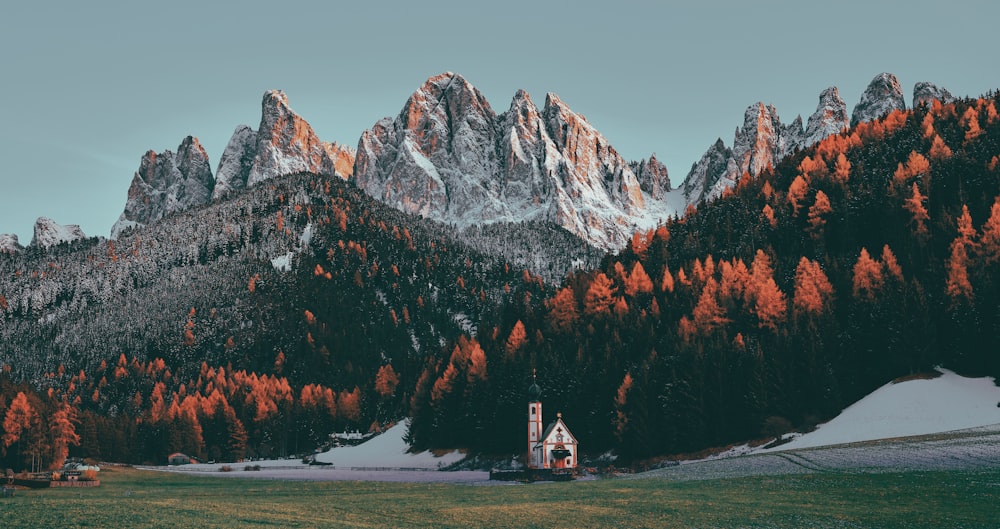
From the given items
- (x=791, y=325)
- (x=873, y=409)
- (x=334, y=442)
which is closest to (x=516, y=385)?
(x=791, y=325)

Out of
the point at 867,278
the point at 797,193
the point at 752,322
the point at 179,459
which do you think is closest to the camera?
the point at 867,278

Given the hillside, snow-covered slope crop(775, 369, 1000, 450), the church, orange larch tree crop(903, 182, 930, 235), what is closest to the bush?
the hillside

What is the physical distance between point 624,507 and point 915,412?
50.6 meters

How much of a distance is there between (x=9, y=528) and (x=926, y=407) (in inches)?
3224

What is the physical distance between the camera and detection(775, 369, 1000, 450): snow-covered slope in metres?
85.6

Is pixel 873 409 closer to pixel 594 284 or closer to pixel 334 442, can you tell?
pixel 594 284

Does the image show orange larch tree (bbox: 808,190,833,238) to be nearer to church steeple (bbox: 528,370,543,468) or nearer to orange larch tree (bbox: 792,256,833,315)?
orange larch tree (bbox: 792,256,833,315)

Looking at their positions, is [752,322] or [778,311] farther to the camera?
[752,322]

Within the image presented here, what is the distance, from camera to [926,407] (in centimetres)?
9019

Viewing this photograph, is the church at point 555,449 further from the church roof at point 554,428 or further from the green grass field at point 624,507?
the green grass field at point 624,507

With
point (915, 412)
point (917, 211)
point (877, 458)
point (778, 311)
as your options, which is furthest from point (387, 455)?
point (877, 458)

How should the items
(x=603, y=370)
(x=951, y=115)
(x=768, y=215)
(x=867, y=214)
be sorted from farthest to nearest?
(x=951, y=115)
(x=768, y=215)
(x=867, y=214)
(x=603, y=370)

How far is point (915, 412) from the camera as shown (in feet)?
294

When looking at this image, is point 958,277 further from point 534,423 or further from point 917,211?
point 534,423
